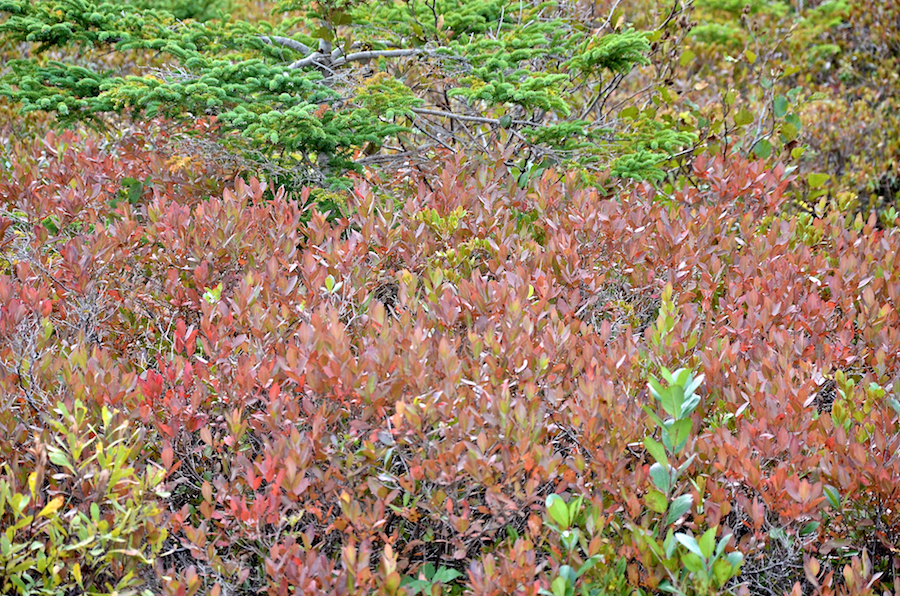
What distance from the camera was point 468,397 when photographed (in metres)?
2.10

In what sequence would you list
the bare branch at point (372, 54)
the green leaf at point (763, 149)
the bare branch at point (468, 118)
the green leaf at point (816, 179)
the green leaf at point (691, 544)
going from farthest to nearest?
the green leaf at point (763, 149) → the green leaf at point (816, 179) → the bare branch at point (372, 54) → the bare branch at point (468, 118) → the green leaf at point (691, 544)

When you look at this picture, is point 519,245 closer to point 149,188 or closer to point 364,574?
point 364,574

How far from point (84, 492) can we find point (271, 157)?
8.45 feet

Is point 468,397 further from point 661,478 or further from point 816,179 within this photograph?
point 816,179

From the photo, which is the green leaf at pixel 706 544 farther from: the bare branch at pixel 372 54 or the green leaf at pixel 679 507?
the bare branch at pixel 372 54

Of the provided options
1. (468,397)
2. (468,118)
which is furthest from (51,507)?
(468,118)

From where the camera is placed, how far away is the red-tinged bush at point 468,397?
1829 millimetres

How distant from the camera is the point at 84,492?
1.82 m

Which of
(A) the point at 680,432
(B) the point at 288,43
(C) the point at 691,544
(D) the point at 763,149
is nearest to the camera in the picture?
(C) the point at 691,544

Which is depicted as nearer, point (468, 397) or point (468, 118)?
point (468, 397)

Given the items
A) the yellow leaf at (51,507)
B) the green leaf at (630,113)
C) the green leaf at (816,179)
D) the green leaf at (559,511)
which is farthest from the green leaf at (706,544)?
the green leaf at (816,179)

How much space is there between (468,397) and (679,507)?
61 cm

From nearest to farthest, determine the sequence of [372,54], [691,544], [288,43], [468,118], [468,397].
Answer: [691,544], [468,397], [468,118], [372,54], [288,43]

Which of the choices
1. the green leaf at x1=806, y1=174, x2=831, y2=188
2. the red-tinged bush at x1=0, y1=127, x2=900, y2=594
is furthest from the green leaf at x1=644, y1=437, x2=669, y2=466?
the green leaf at x1=806, y1=174, x2=831, y2=188
